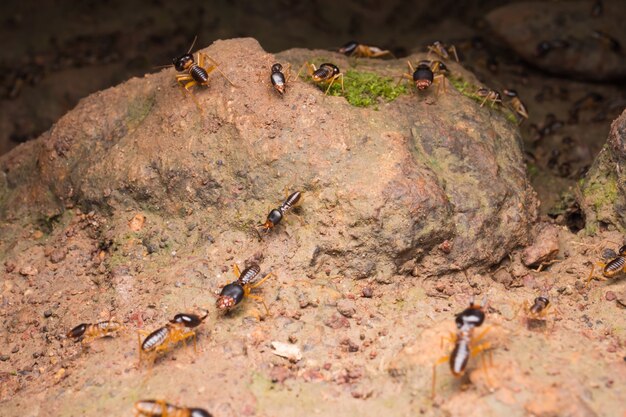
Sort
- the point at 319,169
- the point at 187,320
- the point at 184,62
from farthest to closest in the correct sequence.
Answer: the point at 184,62
the point at 319,169
the point at 187,320

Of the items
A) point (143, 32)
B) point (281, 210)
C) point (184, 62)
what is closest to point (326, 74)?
point (184, 62)

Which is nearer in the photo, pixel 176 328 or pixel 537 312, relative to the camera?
pixel 176 328

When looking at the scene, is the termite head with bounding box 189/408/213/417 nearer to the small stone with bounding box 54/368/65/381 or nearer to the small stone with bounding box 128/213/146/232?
the small stone with bounding box 54/368/65/381

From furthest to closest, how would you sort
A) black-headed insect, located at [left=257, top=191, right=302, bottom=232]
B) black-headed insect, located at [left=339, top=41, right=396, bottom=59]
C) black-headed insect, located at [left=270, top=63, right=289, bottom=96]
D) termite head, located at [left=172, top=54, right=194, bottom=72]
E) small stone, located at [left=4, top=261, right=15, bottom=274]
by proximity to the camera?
black-headed insect, located at [left=339, top=41, right=396, bottom=59]
small stone, located at [left=4, top=261, right=15, bottom=274]
termite head, located at [left=172, top=54, right=194, bottom=72]
black-headed insect, located at [left=270, top=63, right=289, bottom=96]
black-headed insect, located at [left=257, top=191, right=302, bottom=232]

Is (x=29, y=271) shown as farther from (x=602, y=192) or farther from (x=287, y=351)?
(x=602, y=192)

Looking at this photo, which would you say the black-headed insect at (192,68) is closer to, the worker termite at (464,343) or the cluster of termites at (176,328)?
the cluster of termites at (176,328)

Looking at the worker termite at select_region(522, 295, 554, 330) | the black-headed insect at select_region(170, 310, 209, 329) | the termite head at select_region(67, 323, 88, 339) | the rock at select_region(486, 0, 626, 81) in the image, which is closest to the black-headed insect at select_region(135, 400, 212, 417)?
the black-headed insect at select_region(170, 310, 209, 329)
